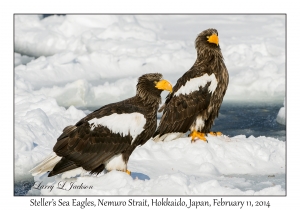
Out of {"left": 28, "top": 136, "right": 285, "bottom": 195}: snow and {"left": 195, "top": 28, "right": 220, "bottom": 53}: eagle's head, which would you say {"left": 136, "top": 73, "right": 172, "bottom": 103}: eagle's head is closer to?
{"left": 28, "top": 136, "right": 285, "bottom": 195}: snow

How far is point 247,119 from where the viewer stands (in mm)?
11977

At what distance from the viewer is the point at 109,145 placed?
708cm

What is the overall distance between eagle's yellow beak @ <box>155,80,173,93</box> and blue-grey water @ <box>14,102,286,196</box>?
4416 mm

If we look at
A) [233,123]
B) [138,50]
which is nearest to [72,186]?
[233,123]

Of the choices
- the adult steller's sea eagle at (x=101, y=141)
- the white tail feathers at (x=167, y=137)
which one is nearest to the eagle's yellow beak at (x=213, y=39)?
the white tail feathers at (x=167, y=137)

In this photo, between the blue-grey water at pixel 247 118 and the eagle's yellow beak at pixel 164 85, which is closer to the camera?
the eagle's yellow beak at pixel 164 85

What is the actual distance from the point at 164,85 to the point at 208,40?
2.60 metres

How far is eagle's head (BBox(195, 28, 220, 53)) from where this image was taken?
9.56 meters

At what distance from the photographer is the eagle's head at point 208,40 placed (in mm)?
9556

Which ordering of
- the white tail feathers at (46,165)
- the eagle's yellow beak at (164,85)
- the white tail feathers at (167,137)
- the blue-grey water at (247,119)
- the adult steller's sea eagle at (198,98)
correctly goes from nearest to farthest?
the white tail feathers at (46,165) → the eagle's yellow beak at (164,85) → the adult steller's sea eagle at (198,98) → the white tail feathers at (167,137) → the blue-grey water at (247,119)

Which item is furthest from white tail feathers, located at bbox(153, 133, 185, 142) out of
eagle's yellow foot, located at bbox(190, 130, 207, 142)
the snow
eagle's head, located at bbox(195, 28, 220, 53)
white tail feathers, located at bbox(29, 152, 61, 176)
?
white tail feathers, located at bbox(29, 152, 61, 176)

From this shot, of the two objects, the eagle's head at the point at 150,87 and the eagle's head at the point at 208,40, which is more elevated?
the eagle's head at the point at 208,40

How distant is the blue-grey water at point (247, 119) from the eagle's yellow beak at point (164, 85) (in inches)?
174

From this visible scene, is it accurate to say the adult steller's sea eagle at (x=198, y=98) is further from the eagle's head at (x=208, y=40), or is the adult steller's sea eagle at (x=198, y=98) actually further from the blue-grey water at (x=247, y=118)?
the blue-grey water at (x=247, y=118)
